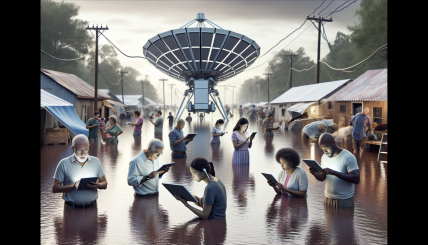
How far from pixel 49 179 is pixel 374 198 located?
8.36 metres

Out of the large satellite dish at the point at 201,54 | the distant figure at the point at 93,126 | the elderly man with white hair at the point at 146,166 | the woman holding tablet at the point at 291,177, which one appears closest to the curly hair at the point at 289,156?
the woman holding tablet at the point at 291,177

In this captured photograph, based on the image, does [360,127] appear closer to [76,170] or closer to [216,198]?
[216,198]

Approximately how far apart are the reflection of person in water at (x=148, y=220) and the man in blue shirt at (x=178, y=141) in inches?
198

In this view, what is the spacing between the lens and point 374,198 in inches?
306

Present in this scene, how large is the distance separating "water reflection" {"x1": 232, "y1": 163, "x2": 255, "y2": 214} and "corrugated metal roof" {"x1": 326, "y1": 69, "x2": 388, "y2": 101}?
Result: 1492 centimetres

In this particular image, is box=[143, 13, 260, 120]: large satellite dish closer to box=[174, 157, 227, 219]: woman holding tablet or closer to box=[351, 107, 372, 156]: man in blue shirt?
box=[351, 107, 372, 156]: man in blue shirt

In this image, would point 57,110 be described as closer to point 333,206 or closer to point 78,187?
point 78,187

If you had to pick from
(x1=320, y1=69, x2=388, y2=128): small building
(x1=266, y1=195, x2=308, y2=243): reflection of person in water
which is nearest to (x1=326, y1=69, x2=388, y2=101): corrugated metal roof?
(x1=320, y1=69, x2=388, y2=128): small building

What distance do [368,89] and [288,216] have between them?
2243 centimetres

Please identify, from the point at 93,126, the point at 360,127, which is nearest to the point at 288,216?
the point at 360,127

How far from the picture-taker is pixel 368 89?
2608 cm
